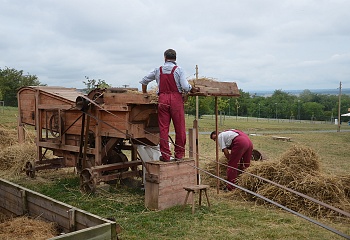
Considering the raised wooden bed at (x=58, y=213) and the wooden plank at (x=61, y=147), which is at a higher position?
the wooden plank at (x=61, y=147)

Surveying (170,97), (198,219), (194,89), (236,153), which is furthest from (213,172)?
(198,219)

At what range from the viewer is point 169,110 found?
7027 millimetres

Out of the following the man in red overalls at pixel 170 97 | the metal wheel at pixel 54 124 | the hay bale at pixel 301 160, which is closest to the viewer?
the man in red overalls at pixel 170 97

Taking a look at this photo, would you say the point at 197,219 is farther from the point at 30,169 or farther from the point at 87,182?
the point at 30,169

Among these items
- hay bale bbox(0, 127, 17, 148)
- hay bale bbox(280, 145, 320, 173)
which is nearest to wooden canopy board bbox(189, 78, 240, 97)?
hay bale bbox(280, 145, 320, 173)

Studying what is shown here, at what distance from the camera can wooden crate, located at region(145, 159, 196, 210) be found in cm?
664

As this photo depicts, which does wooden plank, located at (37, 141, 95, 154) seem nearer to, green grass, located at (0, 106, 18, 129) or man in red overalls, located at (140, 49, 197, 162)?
man in red overalls, located at (140, 49, 197, 162)

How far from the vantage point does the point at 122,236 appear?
17.5 ft

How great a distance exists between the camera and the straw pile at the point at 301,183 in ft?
22.9

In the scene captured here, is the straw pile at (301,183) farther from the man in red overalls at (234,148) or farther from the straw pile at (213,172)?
the straw pile at (213,172)

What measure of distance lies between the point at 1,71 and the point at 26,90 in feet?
131

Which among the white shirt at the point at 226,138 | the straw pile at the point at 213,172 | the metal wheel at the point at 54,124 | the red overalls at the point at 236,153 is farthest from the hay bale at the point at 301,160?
the metal wheel at the point at 54,124

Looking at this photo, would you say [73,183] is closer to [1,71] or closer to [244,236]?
[244,236]

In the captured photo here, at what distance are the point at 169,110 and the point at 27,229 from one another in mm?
3232
